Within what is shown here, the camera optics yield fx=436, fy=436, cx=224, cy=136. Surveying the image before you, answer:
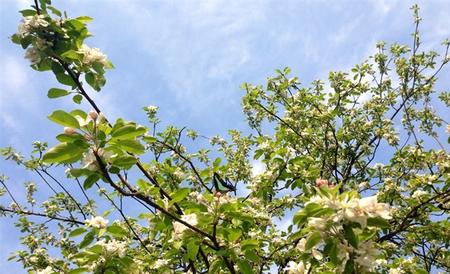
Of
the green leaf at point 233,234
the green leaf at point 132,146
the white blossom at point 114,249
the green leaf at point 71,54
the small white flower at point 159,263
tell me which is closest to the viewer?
the green leaf at point 132,146

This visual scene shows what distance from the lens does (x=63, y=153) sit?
91.3 inches

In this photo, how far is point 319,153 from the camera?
8977 millimetres

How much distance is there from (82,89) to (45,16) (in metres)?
0.50

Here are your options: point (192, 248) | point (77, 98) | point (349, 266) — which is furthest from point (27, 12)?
point (349, 266)

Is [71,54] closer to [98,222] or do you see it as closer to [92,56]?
[92,56]

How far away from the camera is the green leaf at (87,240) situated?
3217 millimetres

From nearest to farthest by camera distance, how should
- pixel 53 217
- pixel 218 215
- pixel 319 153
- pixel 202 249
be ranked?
pixel 218 215
pixel 202 249
pixel 53 217
pixel 319 153

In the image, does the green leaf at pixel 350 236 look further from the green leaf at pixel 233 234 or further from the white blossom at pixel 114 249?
the white blossom at pixel 114 249

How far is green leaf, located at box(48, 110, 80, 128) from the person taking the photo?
2283 millimetres

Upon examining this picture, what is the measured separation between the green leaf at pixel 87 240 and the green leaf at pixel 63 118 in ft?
3.94

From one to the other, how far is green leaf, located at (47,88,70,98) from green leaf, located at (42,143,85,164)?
0.58 m

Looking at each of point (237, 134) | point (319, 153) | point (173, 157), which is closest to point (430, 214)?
point (319, 153)

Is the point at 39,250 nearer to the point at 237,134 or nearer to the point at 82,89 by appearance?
the point at 237,134

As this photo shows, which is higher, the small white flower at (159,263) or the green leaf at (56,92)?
the green leaf at (56,92)
